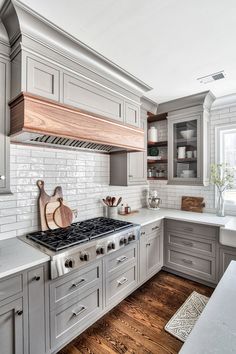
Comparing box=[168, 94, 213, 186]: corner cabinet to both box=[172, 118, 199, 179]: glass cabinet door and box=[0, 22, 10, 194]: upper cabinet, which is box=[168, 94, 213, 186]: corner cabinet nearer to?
box=[172, 118, 199, 179]: glass cabinet door

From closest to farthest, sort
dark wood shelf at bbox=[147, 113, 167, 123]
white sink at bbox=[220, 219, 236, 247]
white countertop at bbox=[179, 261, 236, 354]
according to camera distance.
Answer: white countertop at bbox=[179, 261, 236, 354], white sink at bbox=[220, 219, 236, 247], dark wood shelf at bbox=[147, 113, 167, 123]

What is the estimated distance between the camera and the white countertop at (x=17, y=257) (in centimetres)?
129

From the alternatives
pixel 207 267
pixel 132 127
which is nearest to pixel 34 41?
pixel 132 127

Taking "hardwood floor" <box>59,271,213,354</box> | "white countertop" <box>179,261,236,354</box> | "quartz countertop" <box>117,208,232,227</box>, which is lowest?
"hardwood floor" <box>59,271,213,354</box>

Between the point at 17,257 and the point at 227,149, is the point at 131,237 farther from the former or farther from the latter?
the point at 227,149

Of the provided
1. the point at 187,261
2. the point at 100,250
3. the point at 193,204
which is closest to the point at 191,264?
the point at 187,261

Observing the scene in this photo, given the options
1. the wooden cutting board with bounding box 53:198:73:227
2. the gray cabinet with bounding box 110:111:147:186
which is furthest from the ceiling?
the wooden cutting board with bounding box 53:198:73:227

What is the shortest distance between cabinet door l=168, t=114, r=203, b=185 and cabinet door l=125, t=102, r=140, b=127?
84 centimetres

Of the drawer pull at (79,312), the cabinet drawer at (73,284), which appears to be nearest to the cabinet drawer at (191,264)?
the cabinet drawer at (73,284)

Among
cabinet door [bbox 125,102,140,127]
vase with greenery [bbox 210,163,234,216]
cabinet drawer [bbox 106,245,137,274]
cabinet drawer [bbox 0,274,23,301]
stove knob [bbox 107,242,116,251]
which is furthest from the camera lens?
vase with greenery [bbox 210,163,234,216]

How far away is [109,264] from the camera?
2.02m

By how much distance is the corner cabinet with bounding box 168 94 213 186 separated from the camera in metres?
2.91

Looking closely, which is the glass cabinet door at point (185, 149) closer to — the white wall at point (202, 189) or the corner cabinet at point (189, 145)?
the corner cabinet at point (189, 145)

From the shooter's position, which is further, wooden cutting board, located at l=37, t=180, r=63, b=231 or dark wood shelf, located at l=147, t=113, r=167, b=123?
dark wood shelf, located at l=147, t=113, r=167, b=123
